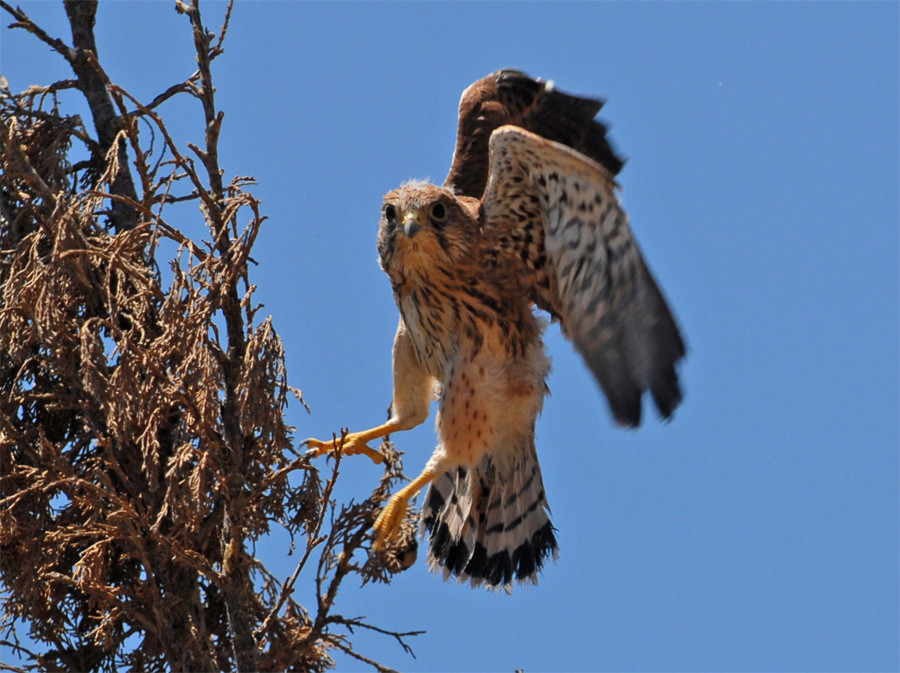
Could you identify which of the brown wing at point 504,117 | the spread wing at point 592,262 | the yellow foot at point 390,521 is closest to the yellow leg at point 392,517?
the yellow foot at point 390,521

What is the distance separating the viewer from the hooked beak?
4.58m

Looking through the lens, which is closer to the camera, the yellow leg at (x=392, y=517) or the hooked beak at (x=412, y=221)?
the yellow leg at (x=392, y=517)

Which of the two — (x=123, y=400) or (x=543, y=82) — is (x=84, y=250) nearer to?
(x=123, y=400)

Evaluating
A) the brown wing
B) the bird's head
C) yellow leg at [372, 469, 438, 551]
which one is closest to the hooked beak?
the bird's head

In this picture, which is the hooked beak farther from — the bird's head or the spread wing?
the spread wing

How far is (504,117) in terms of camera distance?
16.8ft

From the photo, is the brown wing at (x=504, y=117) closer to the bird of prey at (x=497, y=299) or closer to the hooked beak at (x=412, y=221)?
Answer: the bird of prey at (x=497, y=299)

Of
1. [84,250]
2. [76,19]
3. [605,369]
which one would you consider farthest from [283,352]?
[76,19]

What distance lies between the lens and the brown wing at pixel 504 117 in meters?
4.94

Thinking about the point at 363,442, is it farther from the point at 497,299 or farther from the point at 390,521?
the point at 497,299

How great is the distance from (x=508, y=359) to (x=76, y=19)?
2.30 metres

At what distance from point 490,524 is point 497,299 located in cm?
102

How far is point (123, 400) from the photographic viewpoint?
12.6 feet

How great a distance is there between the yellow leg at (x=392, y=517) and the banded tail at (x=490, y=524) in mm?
424
